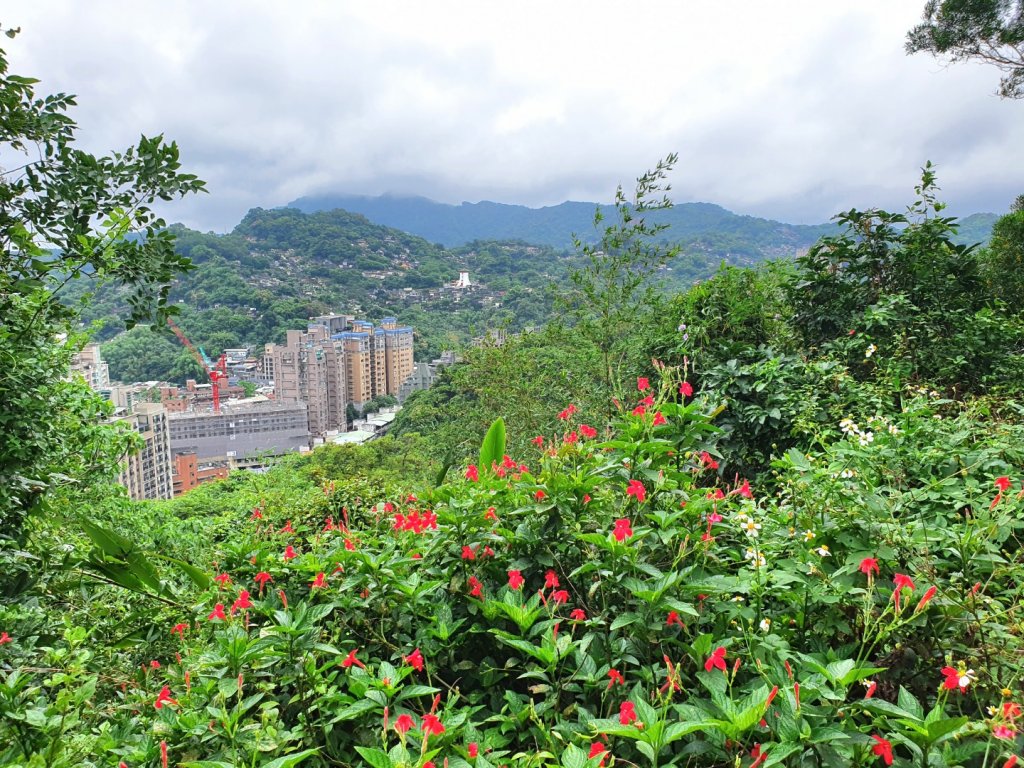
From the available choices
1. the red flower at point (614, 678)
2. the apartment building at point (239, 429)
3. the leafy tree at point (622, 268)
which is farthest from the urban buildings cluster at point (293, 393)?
the red flower at point (614, 678)

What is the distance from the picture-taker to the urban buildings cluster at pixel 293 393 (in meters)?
20.1

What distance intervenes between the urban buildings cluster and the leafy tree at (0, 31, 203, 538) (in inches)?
546

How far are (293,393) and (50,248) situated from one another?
24815 millimetres

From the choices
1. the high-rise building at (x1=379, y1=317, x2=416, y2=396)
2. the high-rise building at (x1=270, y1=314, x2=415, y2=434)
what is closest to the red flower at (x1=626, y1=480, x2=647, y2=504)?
the high-rise building at (x1=270, y1=314, x2=415, y2=434)

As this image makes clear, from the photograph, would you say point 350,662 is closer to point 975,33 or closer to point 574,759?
point 574,759

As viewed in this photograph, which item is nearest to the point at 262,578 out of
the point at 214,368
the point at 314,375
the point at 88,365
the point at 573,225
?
the point at 88,365

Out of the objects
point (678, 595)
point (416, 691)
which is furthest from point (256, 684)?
point (678, 595)

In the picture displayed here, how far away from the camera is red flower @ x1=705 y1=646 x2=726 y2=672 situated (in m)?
0.82

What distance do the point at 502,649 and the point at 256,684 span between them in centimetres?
45

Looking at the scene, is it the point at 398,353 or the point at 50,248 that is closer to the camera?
the point at 50,248

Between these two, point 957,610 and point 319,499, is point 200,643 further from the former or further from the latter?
point 319,499

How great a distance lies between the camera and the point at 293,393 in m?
24.9

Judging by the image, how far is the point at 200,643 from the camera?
1.22 m

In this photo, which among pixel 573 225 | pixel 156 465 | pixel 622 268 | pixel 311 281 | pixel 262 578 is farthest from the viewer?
pixel 311 281
